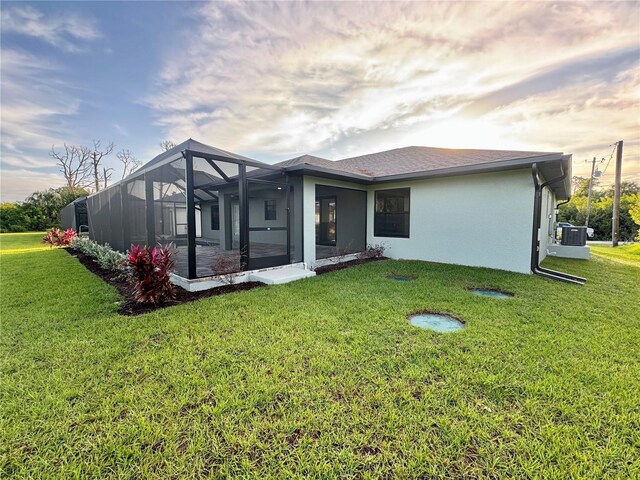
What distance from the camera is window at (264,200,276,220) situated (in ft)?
31.9

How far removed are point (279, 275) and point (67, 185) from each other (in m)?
36.2

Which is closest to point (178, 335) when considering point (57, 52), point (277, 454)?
point (277, 454)

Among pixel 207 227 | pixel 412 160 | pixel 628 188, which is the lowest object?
pixel 207 227

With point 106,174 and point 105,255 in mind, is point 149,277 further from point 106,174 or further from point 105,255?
point 106,174

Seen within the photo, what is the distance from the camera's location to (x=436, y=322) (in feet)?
13.1

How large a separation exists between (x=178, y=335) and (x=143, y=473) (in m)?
2.03

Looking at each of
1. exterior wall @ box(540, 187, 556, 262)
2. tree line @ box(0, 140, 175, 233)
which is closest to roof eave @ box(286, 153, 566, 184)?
exterior wall @ box(540, 187, 556, 262)

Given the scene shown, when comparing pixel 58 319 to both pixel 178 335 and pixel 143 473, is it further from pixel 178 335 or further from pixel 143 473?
pixel 143 473

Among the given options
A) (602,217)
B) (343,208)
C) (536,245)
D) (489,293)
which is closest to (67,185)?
(343,208)

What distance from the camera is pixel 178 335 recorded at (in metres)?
3.50

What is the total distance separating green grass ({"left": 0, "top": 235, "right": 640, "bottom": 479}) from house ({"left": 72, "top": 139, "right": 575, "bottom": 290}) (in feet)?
8.00

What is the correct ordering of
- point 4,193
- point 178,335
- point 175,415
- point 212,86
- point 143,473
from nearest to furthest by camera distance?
point 143,473, point 175,415, point 178,335, point 212,86, point 4,193

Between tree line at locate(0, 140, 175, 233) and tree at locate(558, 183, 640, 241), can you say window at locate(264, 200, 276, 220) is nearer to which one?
tree line at locate(0, 140, 175, 233)

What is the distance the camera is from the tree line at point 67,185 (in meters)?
24.5
